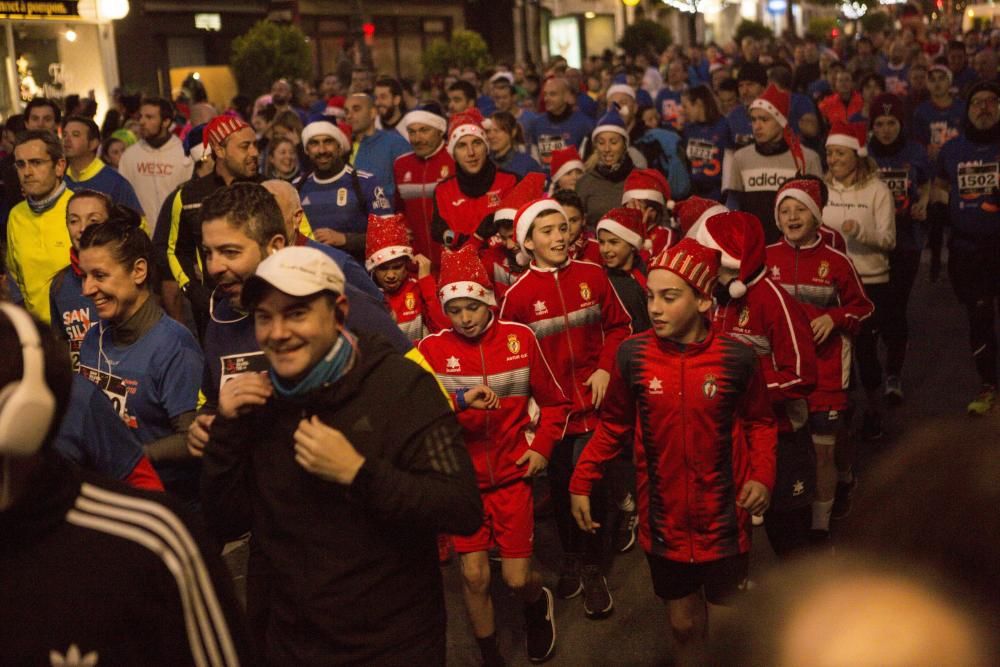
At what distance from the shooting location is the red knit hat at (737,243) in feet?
18.6

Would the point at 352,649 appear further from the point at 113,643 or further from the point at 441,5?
the point at 441,5

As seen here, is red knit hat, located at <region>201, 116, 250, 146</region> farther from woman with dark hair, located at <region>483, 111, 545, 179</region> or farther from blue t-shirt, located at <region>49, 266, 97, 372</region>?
woman with dark hair, located at <region>483, 111, 545, 179</region>

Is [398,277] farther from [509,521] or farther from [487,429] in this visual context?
[509,521]

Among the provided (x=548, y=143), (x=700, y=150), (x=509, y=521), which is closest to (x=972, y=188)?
(x=700, y=150)

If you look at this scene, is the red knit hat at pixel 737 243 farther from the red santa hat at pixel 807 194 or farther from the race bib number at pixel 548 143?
the race bib number at pixel 548 143

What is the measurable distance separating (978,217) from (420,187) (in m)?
4.46

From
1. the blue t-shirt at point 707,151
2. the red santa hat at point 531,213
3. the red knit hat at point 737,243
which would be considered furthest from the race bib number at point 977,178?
the red knit hat at point 737,243

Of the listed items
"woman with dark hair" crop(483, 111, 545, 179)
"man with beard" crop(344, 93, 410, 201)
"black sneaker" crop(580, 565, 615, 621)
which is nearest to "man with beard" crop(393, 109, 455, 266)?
"man with beard" crop(344, 93, 410, 201)

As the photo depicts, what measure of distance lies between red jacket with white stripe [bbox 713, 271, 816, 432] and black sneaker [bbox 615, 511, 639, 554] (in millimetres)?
1503

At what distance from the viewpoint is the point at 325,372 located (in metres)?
3.21

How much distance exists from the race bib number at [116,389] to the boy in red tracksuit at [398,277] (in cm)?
237

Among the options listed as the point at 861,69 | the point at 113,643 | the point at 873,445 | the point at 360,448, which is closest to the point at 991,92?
the point at 873,445

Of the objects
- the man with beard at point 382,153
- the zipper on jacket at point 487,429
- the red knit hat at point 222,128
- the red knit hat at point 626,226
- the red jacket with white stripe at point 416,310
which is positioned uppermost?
the red knit hat at point 222,128

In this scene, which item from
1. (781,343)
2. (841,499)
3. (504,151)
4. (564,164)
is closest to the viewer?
(781,343)
